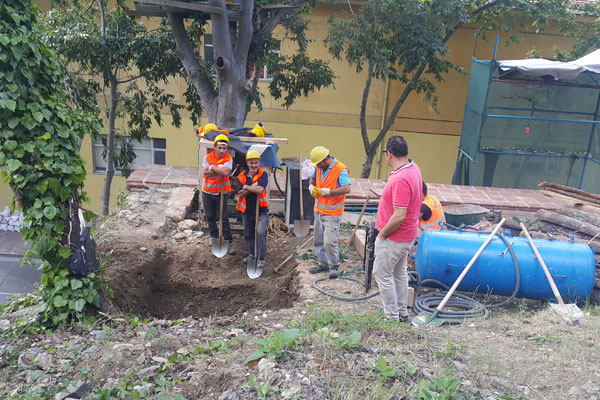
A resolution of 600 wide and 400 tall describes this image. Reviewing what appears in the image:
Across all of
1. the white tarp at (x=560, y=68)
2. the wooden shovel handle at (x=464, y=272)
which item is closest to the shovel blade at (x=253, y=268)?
the wooden shovel handle at (x=464, y=272)

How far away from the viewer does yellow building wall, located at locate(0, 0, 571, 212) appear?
13578mm

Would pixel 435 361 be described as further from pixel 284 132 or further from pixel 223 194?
pixel 284 132

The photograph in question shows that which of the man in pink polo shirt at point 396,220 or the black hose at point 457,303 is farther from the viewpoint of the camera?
the black hose at point 457,303

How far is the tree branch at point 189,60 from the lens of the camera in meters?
8.56

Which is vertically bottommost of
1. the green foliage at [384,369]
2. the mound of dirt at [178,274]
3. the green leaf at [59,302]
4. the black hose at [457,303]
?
the mound of dirt at [178,274]

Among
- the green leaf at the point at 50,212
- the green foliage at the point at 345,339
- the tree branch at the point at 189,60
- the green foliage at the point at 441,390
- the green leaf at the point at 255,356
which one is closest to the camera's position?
the green foliage at the point at 441,390

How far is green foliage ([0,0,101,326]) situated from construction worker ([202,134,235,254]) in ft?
6.71

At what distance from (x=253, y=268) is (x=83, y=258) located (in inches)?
97.5

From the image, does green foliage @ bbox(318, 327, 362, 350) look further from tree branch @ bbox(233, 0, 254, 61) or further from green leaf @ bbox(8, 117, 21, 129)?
tree branch @ bbox(233, 0, 254, 61)

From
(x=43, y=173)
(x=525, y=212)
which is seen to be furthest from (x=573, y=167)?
(x=43, y=173)

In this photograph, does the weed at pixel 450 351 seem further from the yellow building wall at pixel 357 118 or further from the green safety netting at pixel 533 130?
the yellow building wall at pixel 357 118

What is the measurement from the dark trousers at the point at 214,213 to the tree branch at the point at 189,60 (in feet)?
8.89

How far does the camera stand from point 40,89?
421 centimetres

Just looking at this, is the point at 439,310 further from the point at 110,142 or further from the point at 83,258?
the point at 110,142
